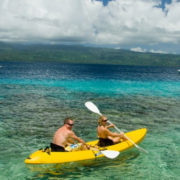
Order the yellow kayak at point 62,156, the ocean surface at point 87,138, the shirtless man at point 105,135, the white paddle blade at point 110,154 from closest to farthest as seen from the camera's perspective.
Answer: the ocean surface at point 87,138
the yellow kayak at point 62,156
the white paddle blade at point 110,154
the shirtless man at point 105,135

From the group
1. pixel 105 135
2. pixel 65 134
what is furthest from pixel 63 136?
pixel 105 135

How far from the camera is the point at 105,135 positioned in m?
10.4

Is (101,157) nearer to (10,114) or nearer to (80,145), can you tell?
(80,145)

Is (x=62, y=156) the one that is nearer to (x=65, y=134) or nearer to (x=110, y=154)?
(x=65, y=134)

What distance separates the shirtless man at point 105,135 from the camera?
1009 cm

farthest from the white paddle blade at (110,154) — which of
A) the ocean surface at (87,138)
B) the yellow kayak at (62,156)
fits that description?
the ocean surface at (87,138)

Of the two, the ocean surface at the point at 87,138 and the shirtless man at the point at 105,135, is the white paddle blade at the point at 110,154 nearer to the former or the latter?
the ocean surface at the point at 87,138

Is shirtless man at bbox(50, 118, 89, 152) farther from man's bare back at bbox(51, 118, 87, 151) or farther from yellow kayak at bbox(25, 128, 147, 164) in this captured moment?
yellow kayak at bbox(25, 128, 147, 164)

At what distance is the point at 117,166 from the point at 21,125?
27.6 ft

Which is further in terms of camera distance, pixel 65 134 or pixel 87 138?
pixel 87 138

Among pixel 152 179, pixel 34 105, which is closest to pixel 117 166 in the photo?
pixel 152 179

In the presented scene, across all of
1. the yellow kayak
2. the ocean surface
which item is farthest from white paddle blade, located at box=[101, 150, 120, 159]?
the ocean surface

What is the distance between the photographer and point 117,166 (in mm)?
9539

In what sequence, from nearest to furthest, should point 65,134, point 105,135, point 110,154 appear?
point 65,134 < point 110,154 < point 105,135
